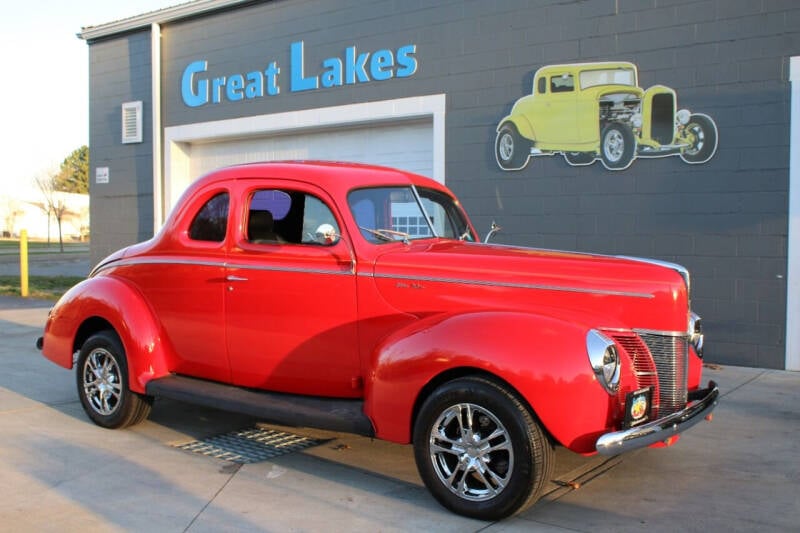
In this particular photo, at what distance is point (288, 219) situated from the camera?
5.51 meters

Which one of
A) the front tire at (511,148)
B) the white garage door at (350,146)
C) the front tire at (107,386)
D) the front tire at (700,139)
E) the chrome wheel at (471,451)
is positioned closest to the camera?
the chrome wheel at (471,451)

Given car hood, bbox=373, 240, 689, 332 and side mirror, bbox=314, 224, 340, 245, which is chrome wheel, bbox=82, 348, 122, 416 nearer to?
side mirror, bbox=314, 224, 340, 245

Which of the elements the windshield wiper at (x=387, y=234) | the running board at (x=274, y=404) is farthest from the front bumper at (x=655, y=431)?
the windshield wiper at (x=387, y=234)

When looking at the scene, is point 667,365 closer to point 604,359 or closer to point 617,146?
point 604,359

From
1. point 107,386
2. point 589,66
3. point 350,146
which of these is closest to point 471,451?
point 107,386

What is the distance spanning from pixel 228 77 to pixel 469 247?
990cm

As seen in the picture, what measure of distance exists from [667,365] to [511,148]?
644 cm

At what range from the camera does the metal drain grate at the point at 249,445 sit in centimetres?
556

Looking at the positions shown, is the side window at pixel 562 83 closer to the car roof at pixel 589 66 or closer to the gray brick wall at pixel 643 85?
the car roof at pixel 589 66

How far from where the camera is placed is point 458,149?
11.1 meters

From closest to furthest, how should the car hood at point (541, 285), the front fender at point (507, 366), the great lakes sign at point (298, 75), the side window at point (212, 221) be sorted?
the front fender at point (507, 366), the car hood at point (541, 285), the side window at point (212, 221), the great lakes sign at point (298, 75)

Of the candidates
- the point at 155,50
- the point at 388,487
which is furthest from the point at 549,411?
the point at 155,50

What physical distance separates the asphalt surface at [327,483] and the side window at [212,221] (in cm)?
158

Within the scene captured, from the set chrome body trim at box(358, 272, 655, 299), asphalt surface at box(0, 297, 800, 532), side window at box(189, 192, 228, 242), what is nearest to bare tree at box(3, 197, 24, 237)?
asphalt surface at box(0, 297, 800, 532)
